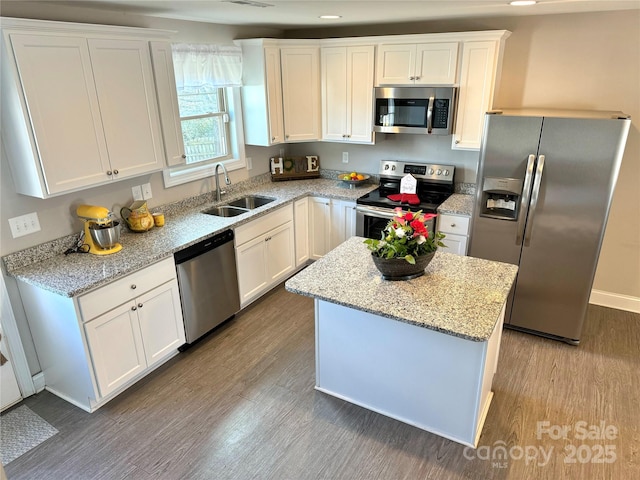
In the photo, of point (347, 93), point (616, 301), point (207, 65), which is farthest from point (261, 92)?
point (616, 301)

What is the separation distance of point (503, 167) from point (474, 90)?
834mm

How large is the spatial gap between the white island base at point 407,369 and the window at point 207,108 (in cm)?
200

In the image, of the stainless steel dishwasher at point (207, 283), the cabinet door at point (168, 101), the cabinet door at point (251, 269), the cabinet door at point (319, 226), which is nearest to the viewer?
the cabinet door at point (168, 101)

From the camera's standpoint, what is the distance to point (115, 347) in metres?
2.70

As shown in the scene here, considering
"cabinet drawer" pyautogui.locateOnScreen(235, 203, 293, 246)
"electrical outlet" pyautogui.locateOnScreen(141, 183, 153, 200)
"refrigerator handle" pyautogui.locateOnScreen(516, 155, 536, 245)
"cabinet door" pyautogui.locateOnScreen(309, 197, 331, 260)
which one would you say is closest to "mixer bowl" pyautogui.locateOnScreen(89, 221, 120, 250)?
"electrical outlet" pyautogui.locateOnScreen(141, 183, 153, 200)

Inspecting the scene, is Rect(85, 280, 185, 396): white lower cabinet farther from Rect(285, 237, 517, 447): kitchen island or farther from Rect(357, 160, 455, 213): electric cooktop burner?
A: Rect(357, 160, 455, 213): electric cooktop burner

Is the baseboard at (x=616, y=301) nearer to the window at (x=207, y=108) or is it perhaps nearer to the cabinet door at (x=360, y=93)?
the cabinet door at (x=360, y=93)

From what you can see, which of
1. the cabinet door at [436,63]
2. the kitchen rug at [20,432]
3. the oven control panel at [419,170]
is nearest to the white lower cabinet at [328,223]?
the oven control panel at [419,170]

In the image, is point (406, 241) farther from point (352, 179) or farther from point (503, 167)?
point (352, 179)

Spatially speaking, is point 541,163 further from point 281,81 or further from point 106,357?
point 106,357

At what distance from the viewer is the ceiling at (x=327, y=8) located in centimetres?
258

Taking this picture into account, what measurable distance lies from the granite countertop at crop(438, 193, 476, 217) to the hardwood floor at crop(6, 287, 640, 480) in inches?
44.9

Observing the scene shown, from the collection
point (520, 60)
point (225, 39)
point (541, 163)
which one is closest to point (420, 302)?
point (541, 163)

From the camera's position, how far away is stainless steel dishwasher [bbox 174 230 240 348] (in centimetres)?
312
